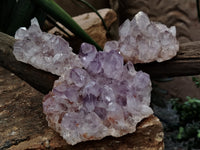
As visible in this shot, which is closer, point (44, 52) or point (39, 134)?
point (39, 134)

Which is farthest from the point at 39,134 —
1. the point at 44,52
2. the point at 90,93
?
the point at 44,52

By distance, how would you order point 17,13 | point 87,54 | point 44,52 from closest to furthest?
point 87,54 → point 44,52 → point 17,13

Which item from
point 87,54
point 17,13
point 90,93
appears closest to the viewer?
point 90,93

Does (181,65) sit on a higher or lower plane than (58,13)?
lower

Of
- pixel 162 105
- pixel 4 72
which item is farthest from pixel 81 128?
pixel 162 105

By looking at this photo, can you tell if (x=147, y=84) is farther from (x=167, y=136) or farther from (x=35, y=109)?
(x=167, y=136)

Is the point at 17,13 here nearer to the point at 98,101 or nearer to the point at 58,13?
the point at 58,13
